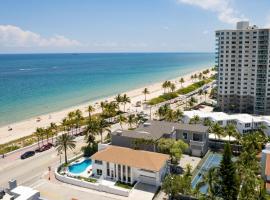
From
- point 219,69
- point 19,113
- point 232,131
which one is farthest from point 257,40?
point 19,113

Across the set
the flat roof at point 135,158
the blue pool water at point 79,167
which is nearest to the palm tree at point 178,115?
the flat roof at point 135,158

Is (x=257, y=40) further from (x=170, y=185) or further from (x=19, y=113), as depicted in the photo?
(x=19, y=113)

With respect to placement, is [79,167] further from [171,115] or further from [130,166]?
[171,115]

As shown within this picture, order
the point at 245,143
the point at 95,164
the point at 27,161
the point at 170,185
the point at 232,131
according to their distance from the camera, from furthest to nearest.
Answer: the point at 232,131 < the point at 27,161 < the point at 245,143 < the point at 95,164 < the point at 170,185

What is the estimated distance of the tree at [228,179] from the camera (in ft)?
113

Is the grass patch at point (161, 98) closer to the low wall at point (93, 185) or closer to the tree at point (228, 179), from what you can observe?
the low wall at point (93, 185)

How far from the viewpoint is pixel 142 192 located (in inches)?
1602

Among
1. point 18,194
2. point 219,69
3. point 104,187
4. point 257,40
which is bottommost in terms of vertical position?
point 104,187

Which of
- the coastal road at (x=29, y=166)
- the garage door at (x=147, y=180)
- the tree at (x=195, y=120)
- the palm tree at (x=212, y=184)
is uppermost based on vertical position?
the tree at (x=195, y=120)

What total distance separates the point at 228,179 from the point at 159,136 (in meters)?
18.6

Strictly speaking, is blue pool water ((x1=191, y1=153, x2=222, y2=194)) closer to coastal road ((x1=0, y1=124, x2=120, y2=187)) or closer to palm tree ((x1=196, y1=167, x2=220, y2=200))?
palm tree ((x1=196, y1=167, x2=220, y2=200))

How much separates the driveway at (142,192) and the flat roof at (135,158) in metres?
2.66

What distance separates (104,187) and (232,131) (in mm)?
28486

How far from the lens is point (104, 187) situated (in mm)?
41469
